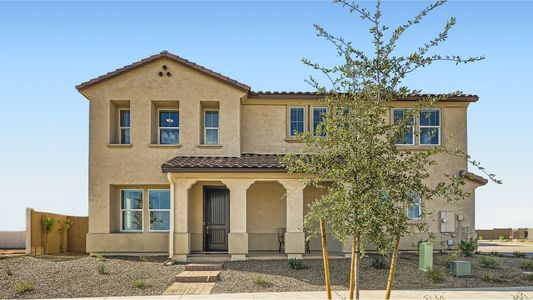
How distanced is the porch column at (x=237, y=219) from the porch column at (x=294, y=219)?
1416 mm

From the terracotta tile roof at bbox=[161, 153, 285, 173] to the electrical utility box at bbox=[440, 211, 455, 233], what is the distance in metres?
7.15

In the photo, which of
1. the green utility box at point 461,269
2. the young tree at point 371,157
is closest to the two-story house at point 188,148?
the green utility box at point 461,269

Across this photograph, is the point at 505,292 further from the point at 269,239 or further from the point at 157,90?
the point at 157,90

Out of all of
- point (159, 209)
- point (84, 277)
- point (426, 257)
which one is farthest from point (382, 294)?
point (159, 209)

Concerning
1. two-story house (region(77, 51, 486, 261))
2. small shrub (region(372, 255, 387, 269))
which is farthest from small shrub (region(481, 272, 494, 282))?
two-story house (region(77, 51, 486, 261))

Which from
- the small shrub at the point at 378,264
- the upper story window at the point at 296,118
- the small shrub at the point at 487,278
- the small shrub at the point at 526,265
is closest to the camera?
the small shrub at the point at 487,278

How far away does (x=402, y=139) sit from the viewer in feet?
28.5

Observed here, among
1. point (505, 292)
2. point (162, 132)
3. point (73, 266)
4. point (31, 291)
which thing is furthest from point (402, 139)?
point (162, 132)

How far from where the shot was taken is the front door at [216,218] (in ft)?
67.2

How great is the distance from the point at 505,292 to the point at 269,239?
9214mm

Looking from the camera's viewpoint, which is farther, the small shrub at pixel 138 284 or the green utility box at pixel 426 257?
the green utility box at pixel 426 257

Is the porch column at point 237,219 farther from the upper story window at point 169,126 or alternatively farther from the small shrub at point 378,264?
the small shrub at point 378,264

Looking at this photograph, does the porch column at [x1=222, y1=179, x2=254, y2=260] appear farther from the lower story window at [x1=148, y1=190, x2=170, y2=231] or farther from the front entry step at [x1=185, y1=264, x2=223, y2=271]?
the lower story window at [x1=148, y1=190, x2=170, y2=231]

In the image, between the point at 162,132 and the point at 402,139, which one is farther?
the point at 162,132
